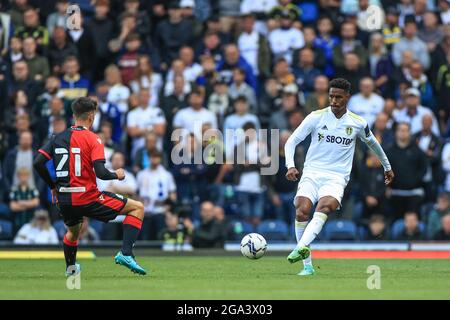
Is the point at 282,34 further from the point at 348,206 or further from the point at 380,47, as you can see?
the point at 348,206

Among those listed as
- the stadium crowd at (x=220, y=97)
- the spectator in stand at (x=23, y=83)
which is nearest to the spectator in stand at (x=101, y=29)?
the stadium crowd at (x=220, y=97)

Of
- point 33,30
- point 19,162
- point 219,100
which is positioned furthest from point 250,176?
point 33,30

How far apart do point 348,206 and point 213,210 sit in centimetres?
285

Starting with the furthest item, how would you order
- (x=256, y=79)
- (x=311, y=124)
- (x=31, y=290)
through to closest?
(x=256, y=79) < (x=311, y=124) < (x=31, y=290)

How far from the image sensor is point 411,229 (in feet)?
73.0

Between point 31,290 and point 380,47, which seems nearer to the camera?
point 31,290

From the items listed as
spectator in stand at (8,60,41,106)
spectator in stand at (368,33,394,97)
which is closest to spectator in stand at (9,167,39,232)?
spectator in stand at (8,60,41,106)

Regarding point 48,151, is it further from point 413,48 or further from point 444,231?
point 413,48

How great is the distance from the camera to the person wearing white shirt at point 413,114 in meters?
23.1

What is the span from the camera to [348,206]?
22844 mm

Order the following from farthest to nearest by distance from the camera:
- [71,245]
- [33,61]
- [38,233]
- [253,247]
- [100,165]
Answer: [33,61]
[38,233]
[253,247]
[71,245]
[100,165]

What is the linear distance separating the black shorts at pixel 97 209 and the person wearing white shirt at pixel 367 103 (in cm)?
967

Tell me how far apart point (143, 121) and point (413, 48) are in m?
5.97
